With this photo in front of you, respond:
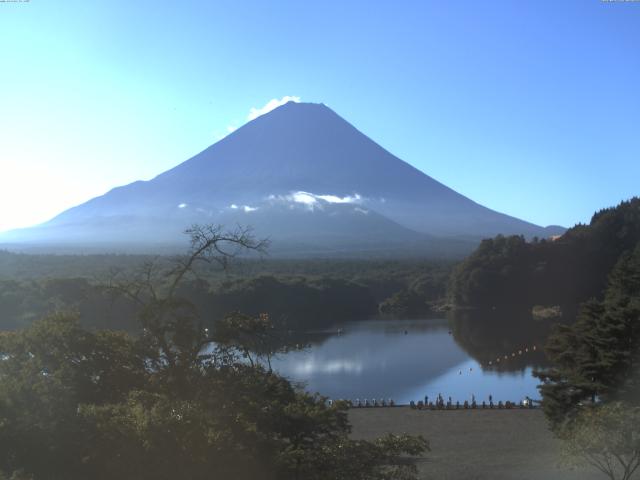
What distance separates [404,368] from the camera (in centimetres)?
2012

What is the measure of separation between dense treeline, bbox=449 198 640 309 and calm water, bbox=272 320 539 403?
26.4 feet

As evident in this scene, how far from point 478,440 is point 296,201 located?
243 feet

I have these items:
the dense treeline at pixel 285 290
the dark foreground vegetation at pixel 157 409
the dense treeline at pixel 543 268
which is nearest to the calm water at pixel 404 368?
the dense treeline at pixel 285 290

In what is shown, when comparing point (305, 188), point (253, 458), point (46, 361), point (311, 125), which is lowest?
point (253, 458)

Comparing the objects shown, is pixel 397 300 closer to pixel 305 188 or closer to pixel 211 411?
pixel 211 411

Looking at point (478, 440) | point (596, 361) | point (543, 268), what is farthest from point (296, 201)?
point (596, 361)

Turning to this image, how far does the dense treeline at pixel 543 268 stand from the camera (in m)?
35.4

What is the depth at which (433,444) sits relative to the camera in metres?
10.7

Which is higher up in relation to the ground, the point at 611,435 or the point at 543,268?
the point at 543,268

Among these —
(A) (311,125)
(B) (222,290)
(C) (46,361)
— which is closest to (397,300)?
(B) (222,290)

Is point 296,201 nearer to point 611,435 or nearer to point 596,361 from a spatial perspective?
point 596,361

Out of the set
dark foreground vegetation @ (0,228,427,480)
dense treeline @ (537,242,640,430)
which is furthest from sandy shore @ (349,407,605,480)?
dark foreground vegetation @ (0,228,427,480)

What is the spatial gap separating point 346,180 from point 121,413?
88.0 metres

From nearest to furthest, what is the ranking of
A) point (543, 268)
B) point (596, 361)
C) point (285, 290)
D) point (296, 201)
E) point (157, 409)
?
point (157, 409) → point (596, 361) → point (285, 290) → point (543, 268) → point (296, 201)
